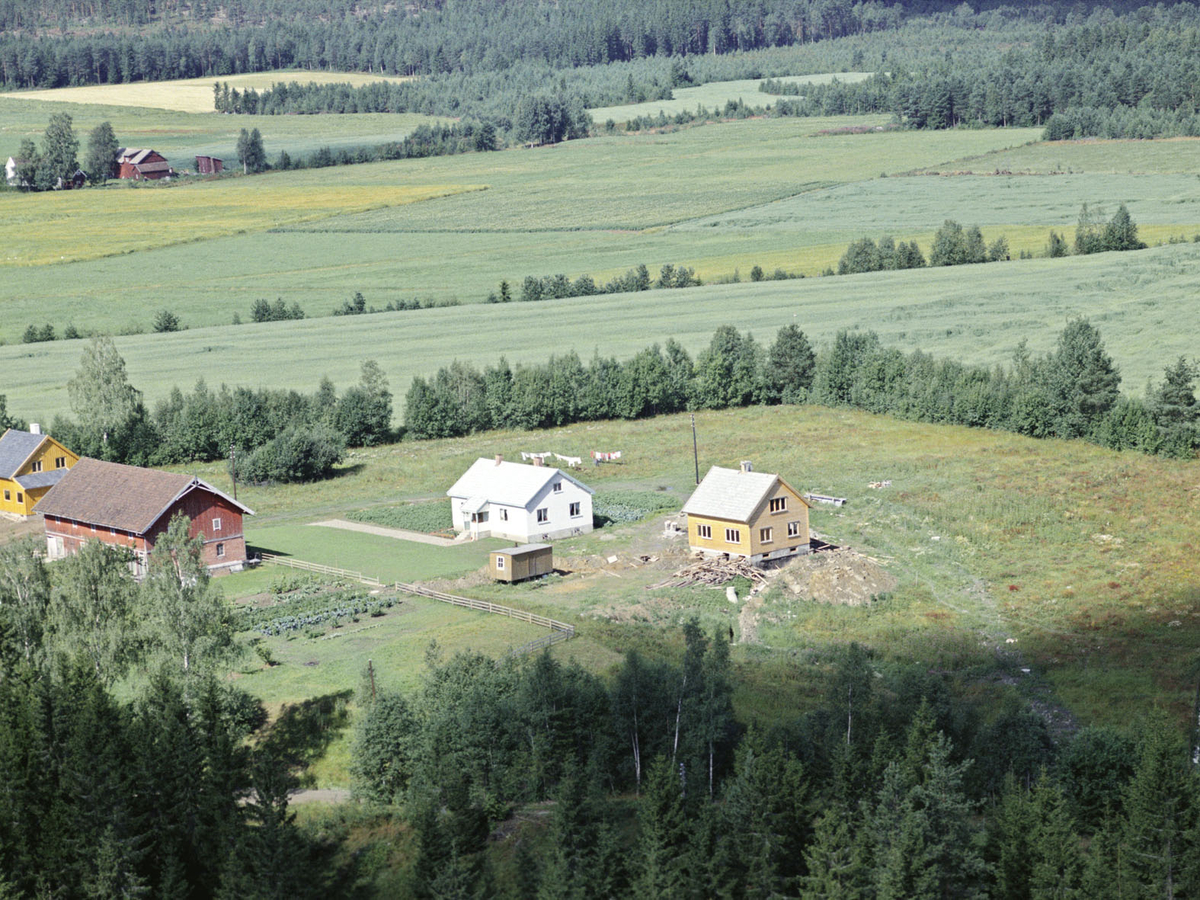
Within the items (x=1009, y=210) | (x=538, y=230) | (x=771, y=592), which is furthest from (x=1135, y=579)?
(x=538, y=230)

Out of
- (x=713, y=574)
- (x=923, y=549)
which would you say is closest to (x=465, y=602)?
(x=713, y=574)

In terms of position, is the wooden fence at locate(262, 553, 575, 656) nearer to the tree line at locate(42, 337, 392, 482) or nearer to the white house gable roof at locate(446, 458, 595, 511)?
the white house gable roof at locate(446, 458, 595, 511)

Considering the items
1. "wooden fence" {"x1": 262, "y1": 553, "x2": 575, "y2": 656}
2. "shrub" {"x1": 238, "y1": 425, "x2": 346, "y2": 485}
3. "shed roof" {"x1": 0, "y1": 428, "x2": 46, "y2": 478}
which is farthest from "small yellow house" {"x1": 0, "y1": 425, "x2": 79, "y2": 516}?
"wooden fence" {"x1": 262, "y1": 553, "x2": 575, "y2": 656}

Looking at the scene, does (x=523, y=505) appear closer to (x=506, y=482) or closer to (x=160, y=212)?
(x=506, y=482)

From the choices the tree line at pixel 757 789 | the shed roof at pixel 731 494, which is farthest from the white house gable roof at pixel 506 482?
the tree line at pixel 757 789

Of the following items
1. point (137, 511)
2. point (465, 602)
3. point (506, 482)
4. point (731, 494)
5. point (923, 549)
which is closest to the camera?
point (465, 602)

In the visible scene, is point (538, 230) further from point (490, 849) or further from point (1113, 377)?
point (490, 849)

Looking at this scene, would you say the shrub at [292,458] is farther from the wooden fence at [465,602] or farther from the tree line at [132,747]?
the tree line at [132,747]
